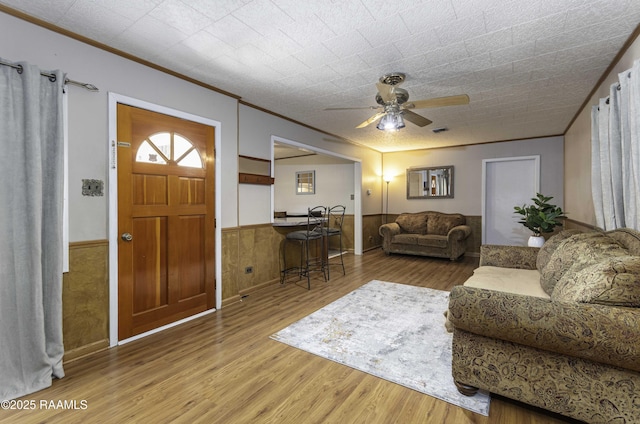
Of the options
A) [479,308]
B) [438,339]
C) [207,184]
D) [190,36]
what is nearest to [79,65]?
[190,36]

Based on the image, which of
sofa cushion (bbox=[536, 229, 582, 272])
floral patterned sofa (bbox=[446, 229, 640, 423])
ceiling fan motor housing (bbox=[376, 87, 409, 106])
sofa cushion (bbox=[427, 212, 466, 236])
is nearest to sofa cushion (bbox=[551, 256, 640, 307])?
floral patterned sofa (bbox=[446, 229, 640, 423])

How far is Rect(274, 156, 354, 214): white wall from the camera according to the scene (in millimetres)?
6844

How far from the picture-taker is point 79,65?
2.22 m

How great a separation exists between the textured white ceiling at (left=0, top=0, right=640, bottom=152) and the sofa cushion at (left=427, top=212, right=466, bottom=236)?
9.54 ft

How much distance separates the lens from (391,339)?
246 cm

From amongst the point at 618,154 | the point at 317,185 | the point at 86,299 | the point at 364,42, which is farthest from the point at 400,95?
the point at 317,185

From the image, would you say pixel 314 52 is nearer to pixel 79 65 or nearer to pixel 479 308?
pixel 79 65

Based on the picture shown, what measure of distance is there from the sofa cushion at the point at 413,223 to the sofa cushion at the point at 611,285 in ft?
15.7

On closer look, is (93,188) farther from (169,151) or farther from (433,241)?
(433,241)

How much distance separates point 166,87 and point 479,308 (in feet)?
10.6

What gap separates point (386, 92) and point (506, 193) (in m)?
4.68

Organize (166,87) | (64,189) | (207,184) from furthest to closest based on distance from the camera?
1. (207,184)
2. (166,87)
3. (64,189)

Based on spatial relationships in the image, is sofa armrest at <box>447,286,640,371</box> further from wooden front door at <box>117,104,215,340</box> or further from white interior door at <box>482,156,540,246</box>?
white interior door at <box>482,156,540,246</box>

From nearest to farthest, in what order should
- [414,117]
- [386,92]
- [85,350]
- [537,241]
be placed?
[85,350] → [386,92] → [414,117] → [537,241]
